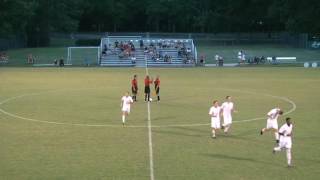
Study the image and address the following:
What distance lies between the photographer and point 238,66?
7338 centimetres

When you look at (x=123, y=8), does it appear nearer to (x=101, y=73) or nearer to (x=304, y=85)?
(x=101, y=73)

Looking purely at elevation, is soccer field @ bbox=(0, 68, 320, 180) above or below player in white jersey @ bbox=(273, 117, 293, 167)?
below

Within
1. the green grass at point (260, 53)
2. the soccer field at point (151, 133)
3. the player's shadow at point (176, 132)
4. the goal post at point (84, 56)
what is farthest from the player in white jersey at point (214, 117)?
the green grass at point (260, 53)

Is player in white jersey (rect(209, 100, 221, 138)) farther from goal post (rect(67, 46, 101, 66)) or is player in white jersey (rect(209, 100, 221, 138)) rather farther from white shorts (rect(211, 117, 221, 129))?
goal post (rect(67, 46, 101, 66))

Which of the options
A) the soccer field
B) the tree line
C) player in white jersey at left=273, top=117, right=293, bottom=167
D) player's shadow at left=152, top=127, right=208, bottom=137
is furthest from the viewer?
the tree line

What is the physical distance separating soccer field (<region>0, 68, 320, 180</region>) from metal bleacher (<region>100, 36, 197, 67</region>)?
73.4ft

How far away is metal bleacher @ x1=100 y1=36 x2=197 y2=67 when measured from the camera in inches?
2945

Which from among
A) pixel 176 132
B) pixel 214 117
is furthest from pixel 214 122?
pixel 176 132

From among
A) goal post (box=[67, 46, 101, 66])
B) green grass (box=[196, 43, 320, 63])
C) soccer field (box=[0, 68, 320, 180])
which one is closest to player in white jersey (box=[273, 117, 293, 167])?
soccer field (box=[0, 68, 320, 180])

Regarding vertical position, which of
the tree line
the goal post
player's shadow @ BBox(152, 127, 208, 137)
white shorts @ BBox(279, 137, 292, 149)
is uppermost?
the tree line

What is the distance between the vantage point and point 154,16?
118938 millimetres

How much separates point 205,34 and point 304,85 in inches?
2550

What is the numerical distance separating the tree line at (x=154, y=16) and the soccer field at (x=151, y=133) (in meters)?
45.0

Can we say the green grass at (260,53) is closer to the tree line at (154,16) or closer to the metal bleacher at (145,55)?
the metal bleacher at (145,55)
